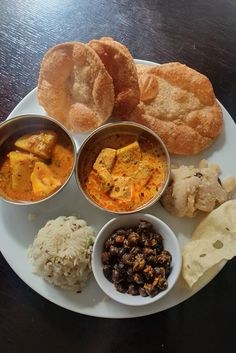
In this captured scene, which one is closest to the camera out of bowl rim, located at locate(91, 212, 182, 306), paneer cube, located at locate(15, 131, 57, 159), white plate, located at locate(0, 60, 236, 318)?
bowl rim, located at locate(91, 212, 182, 306)

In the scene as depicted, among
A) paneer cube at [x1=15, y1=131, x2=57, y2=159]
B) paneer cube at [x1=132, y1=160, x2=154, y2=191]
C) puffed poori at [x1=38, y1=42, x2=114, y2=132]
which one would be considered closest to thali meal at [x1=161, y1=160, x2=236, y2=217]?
paneer cube at [x1=132, y1=160, x2=154, y2=191]

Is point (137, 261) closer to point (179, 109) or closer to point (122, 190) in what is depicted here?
point (122, 190)

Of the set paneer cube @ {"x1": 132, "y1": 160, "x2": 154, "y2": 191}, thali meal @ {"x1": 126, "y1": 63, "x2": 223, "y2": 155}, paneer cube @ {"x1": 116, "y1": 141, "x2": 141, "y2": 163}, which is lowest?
paneer cube @ {"x1": 132, "y1": 160, "x2": 154, "y2": 191}

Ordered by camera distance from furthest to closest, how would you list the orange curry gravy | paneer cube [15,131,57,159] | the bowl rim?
paneer cube [15,131,57,159]
the orange curry gravy
the bowl rim

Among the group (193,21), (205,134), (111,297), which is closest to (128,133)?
(205,134)

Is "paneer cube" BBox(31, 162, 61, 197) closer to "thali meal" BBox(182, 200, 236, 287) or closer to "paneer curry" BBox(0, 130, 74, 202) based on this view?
"paneer curry" BBox(0, 130, 74, 202)

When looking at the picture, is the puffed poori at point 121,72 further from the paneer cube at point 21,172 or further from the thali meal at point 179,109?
the paneer cube at point 21,172

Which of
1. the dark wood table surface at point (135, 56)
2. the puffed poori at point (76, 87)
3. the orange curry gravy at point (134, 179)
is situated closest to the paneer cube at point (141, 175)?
the orange curry gravy at point (134, 179)

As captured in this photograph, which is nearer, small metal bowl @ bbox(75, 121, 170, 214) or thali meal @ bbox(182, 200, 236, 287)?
thali meal @ bbox(182, 200, 236, 287)
